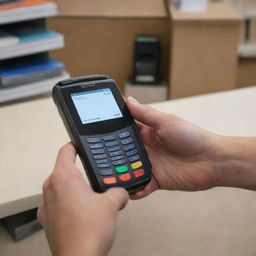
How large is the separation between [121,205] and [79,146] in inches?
5.2

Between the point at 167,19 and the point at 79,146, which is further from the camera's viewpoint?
the point at 167,19

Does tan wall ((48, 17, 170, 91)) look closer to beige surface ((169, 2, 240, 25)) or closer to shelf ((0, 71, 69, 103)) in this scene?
beige surface ((169, 2, 240, 25))

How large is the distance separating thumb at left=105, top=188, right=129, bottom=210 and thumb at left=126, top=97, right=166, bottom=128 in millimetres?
177

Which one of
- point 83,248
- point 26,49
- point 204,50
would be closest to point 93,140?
point 83,248

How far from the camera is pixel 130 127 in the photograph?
76 cm

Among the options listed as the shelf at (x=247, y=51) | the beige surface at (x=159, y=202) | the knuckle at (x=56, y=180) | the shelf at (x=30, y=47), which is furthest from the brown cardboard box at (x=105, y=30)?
the knuckle at (x=56, y=180)

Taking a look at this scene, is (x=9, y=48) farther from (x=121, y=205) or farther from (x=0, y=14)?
(x=121, y=205)

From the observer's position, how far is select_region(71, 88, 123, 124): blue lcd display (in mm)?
735

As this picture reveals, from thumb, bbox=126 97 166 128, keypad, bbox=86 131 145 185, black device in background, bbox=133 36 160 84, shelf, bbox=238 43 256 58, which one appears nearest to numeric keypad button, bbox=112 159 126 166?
keypad, bbox=86 131 145 185

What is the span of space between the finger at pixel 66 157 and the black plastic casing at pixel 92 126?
18 mm

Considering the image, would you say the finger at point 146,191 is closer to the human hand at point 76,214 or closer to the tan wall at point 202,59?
the human hand at point 76,214

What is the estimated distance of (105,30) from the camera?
216 cm

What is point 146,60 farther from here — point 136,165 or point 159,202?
point 136,165

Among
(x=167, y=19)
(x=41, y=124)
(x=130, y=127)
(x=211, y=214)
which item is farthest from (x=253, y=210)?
(x=167, y=19)
